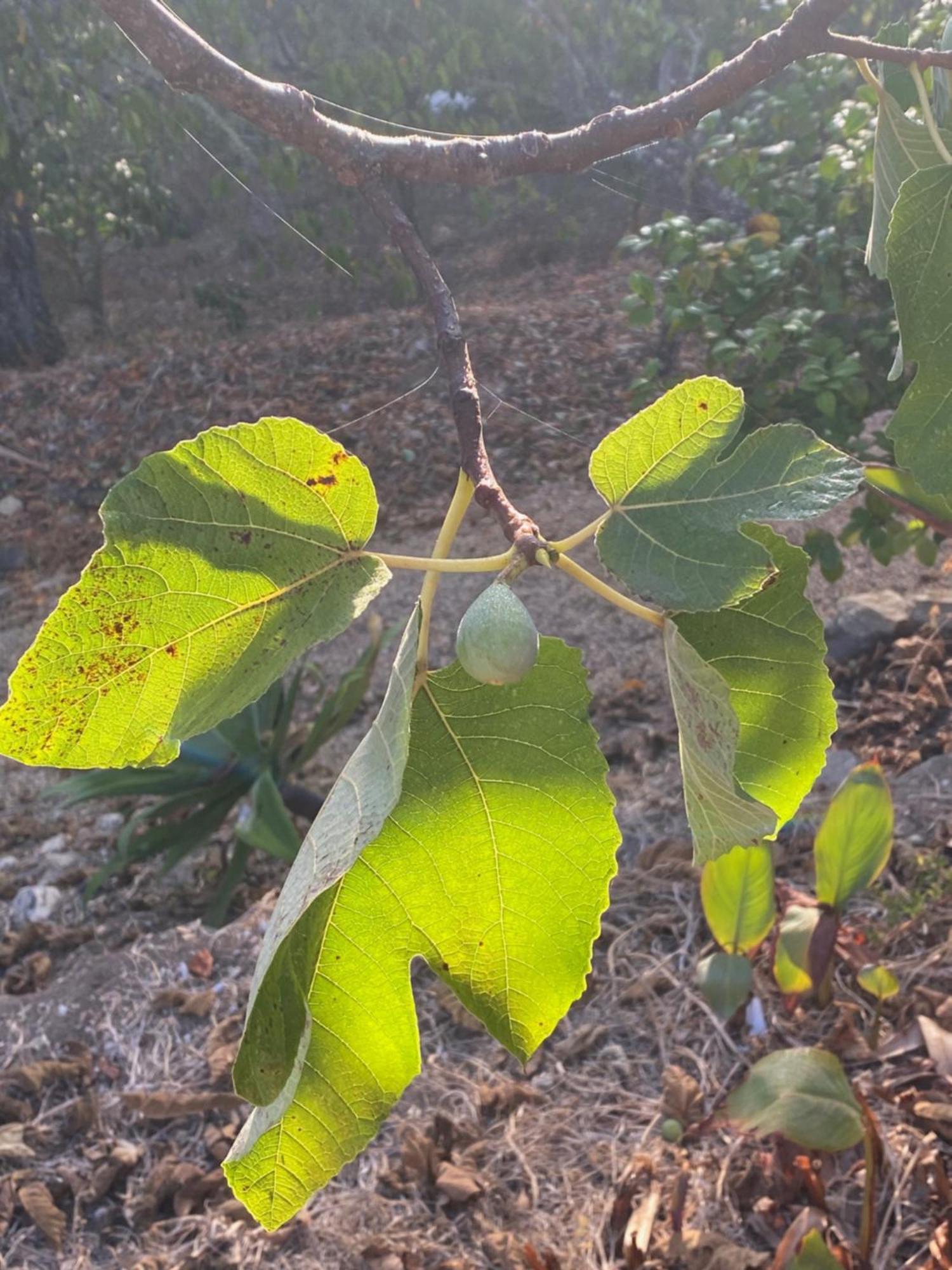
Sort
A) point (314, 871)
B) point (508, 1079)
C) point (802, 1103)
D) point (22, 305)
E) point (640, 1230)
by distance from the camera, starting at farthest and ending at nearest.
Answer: point (22, 305), point (508, 1079), point (640, 1230), point (802, 1103), point (314, 871)

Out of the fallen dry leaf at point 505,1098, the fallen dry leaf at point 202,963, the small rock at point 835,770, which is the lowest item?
the small rock at point 835,770

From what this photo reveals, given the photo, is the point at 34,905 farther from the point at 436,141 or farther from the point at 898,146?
the point at 898,146

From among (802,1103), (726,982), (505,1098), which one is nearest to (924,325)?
(802,1103)

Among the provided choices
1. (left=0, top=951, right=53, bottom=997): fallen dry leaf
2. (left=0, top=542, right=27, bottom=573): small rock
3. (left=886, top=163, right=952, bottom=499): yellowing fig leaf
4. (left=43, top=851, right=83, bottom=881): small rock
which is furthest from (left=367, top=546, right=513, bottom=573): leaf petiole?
(left=0, top=542, right=27, bottom=573): small rock

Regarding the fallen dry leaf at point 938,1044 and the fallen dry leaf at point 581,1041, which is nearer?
the fallen dry leaf at point 938,1044

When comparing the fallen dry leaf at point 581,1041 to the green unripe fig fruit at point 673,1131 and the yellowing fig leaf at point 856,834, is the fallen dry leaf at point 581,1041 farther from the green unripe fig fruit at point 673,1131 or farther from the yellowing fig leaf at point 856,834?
the yellowing fig leaf at point 856,834

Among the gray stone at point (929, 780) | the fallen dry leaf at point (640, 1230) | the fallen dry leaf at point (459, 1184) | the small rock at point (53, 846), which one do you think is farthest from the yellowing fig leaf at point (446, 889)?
the small rock at point (53, 846)

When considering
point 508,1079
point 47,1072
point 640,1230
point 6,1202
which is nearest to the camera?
point 640,1230
